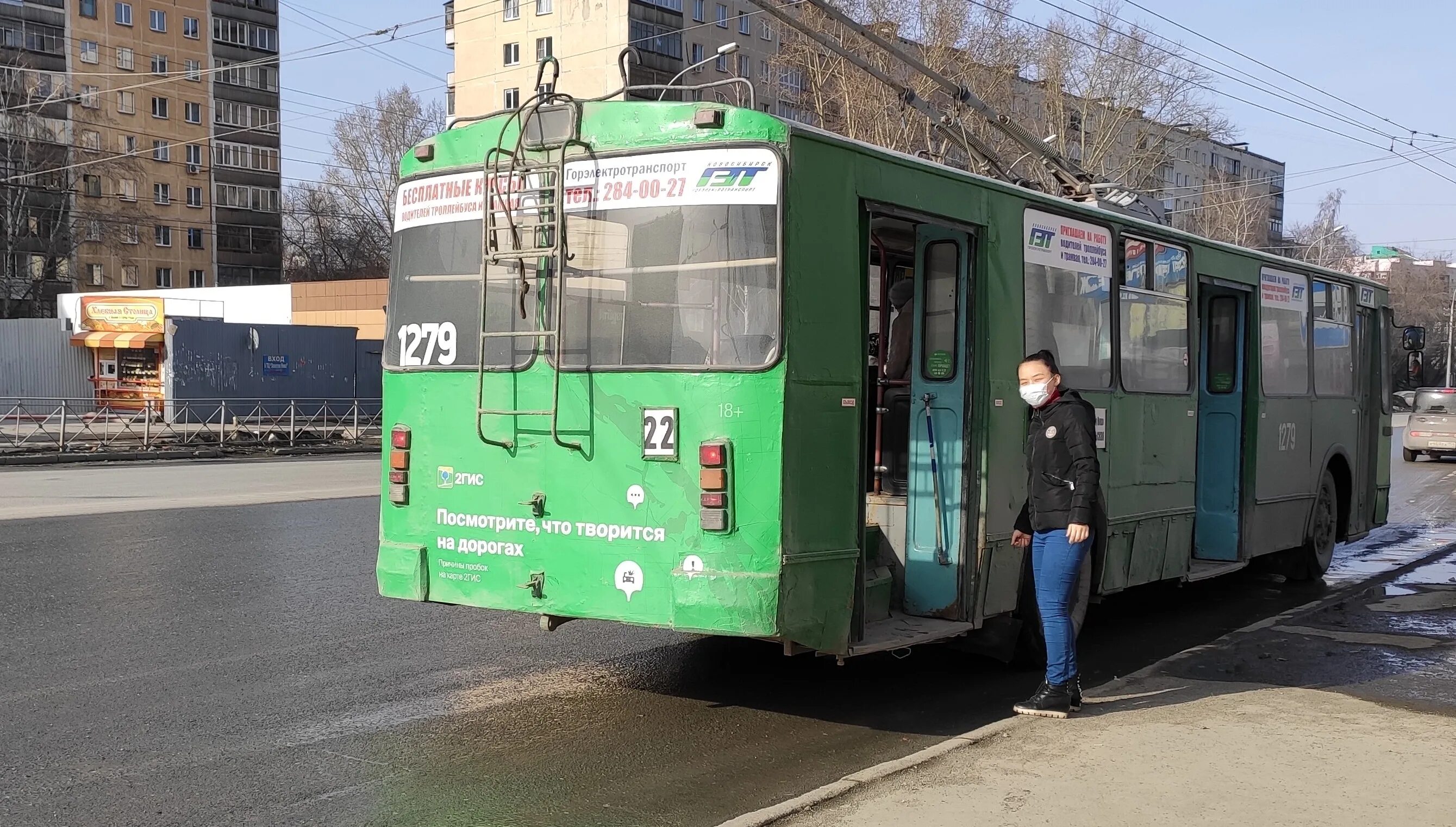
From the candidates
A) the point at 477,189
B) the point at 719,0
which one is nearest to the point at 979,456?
the point at 477,189

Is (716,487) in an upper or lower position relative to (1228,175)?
lower

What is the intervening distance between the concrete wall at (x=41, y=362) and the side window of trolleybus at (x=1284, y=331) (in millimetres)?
40967

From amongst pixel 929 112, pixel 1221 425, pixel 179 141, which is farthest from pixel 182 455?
pixel 179 141

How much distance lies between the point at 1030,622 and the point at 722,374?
3196 millimetres

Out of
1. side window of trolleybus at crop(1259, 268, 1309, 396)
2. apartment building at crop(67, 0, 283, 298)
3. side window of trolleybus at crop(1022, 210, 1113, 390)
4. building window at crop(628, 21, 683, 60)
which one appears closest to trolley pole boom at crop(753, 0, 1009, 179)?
side window of trolleybus at crop(1022, 210, 1113, 390)

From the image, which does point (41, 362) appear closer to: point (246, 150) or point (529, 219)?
point (246, 150)

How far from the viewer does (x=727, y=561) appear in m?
6.29

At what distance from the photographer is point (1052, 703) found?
Result: 6.79 m

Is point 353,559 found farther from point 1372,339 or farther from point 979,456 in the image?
point 1372,339

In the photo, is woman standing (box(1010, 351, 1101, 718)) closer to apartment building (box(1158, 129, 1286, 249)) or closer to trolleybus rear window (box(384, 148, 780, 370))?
trolleybus rear window (box(384, 148, 780, 370))

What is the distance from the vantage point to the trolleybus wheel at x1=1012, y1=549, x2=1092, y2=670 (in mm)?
8258

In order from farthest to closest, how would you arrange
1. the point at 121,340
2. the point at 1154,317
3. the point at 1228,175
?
the point at 1228,175, the point at 121,340, the point at 1154,317

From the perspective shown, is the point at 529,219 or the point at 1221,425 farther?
the point at 1221,425

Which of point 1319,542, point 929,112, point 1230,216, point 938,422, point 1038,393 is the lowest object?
point 1319,542
